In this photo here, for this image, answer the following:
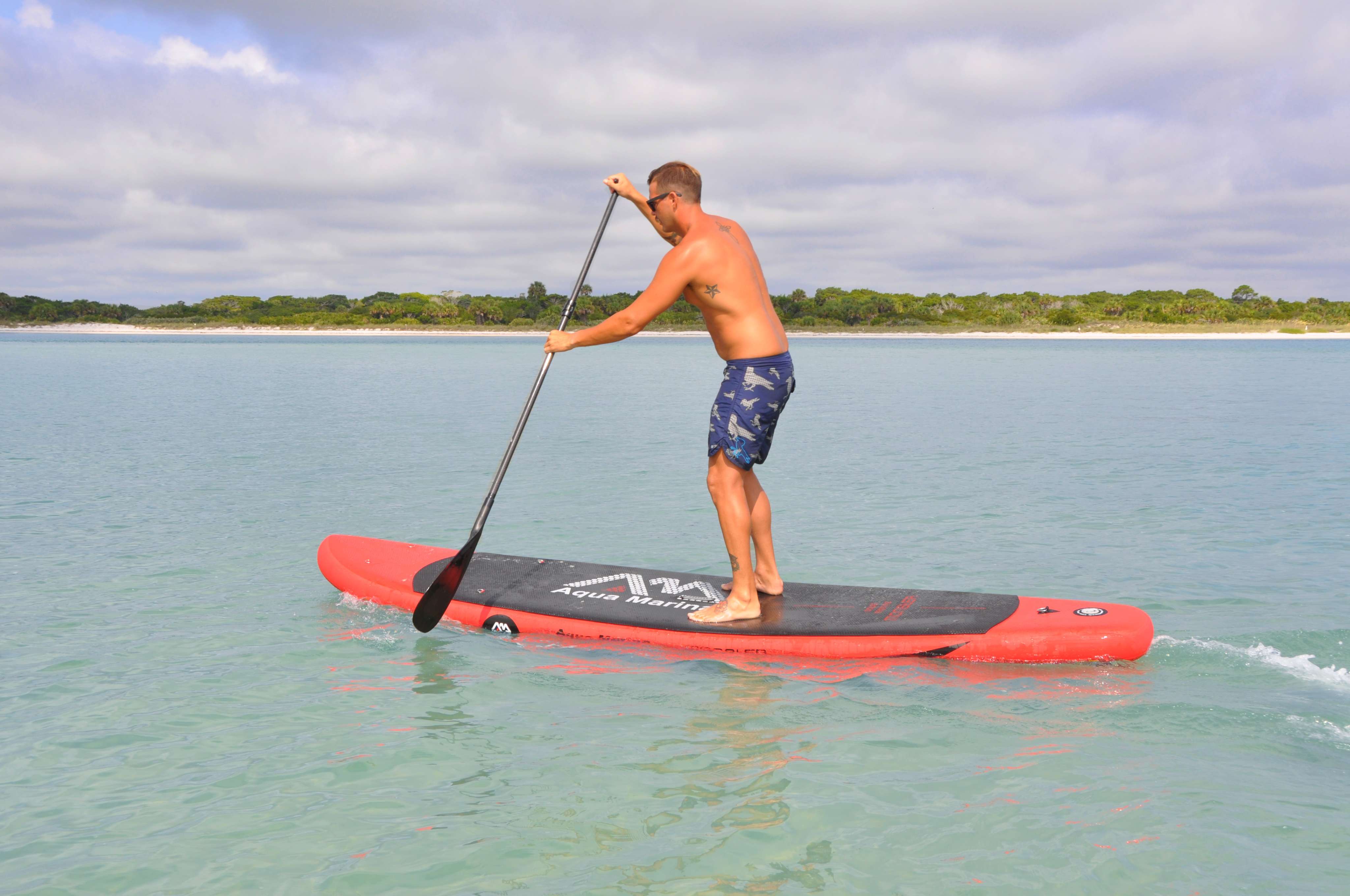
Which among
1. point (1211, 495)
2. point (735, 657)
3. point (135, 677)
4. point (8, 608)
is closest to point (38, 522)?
point (8, 608)

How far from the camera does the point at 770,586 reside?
584 centimetres

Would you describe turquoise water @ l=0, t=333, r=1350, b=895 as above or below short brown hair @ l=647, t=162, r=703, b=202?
below

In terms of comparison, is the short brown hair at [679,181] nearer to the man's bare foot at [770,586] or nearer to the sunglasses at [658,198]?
the sunglasses at [658,198]

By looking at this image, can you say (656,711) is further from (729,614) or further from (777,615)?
A: (777,615)

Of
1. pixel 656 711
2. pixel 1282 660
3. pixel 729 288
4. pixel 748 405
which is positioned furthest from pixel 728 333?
pixel 1282 660

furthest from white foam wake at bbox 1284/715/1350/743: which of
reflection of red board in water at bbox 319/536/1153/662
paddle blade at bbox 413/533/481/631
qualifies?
paddle blade at bbox 413/533/481/631

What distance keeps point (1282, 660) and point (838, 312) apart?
118 m

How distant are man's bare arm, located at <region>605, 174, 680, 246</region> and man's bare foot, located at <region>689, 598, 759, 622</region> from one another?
212 cm

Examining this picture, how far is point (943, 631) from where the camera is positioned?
5152 millimetres

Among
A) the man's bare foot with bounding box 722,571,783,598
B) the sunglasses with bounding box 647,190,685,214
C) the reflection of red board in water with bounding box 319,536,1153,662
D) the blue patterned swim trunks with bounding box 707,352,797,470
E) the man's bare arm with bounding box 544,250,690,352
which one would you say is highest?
the sunglasses with bounding box 647,190,685,214

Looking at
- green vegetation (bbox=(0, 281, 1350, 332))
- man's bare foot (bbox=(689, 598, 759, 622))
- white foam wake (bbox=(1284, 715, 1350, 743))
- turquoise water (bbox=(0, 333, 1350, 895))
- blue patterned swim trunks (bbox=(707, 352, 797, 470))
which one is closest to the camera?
turquoise water (bbox=(0, 333, 1350, 895))

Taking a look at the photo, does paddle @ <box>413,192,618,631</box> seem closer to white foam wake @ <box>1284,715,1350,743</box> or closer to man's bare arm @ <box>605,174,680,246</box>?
man's bare arm @ <box>605,174,680,246</box>

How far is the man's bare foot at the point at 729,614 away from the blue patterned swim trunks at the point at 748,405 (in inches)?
32.3

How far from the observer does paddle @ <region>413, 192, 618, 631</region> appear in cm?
570
